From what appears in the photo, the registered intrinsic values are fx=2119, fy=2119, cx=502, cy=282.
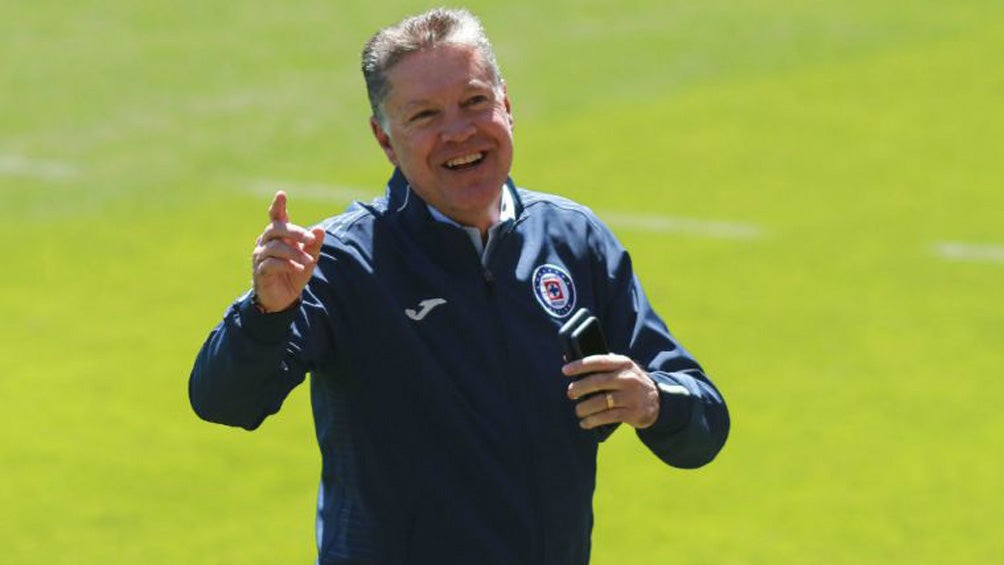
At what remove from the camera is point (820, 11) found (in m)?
16.6

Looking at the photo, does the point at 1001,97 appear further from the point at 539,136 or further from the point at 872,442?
the point at 872,442

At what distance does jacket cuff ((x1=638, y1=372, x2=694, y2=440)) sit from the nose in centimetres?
66

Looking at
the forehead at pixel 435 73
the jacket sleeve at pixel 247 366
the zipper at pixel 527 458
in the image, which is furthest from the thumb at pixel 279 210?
the zipper at pixel 527 458

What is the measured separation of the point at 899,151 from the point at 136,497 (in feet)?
20.5

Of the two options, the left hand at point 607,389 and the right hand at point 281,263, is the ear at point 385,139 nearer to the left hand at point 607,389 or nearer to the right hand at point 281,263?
the right hand at point 281,263

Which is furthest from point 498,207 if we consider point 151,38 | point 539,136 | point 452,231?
point 151,38

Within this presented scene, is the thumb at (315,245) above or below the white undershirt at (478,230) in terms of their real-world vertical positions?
A: below

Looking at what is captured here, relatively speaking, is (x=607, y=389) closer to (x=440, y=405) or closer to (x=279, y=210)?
(x=440, y=405)

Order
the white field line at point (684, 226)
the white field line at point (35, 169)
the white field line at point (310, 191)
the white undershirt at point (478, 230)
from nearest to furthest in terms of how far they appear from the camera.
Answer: the white undershirt at point (478, 230)
the white field line at point (684, 226)
the white field line at point (310, 191)
the white field line at point (35, 169)

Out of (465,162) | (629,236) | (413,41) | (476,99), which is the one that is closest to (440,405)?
(465,162)

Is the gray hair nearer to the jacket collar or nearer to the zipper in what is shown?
the jacket collar

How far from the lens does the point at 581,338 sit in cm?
435

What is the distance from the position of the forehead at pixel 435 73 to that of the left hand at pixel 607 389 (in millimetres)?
687

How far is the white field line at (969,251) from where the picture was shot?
36.8ft
